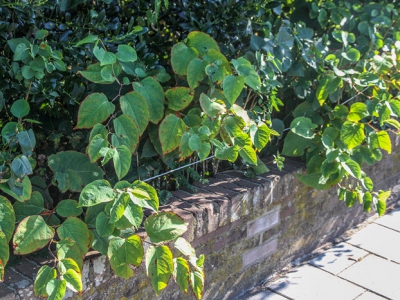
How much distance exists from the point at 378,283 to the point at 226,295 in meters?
0.88

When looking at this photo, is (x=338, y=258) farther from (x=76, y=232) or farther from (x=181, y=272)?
(x=76, y=232)

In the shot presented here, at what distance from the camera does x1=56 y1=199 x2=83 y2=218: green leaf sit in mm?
2148

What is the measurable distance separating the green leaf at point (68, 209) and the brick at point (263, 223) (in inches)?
42.8

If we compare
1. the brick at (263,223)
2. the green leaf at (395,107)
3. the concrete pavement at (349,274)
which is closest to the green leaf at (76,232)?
the brick at (263,223)

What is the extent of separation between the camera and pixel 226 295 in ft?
9.58

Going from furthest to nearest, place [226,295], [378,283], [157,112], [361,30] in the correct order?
[361,30], [378,283], [226,295], [157,112]

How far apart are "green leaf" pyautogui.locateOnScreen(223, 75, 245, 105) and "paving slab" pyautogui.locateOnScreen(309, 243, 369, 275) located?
1.38 metres

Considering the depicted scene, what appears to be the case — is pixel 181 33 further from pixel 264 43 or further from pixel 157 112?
pixel 157 112

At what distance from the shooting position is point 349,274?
3.21 metres

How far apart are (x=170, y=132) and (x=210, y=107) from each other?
0.22 m

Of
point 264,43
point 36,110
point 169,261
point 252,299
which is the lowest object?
point 252,299

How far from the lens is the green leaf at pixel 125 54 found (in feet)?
7.41

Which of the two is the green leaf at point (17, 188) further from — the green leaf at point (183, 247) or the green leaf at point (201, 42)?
the green leaf at point (201, 42)

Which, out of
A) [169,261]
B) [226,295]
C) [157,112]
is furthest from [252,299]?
[157,112]
